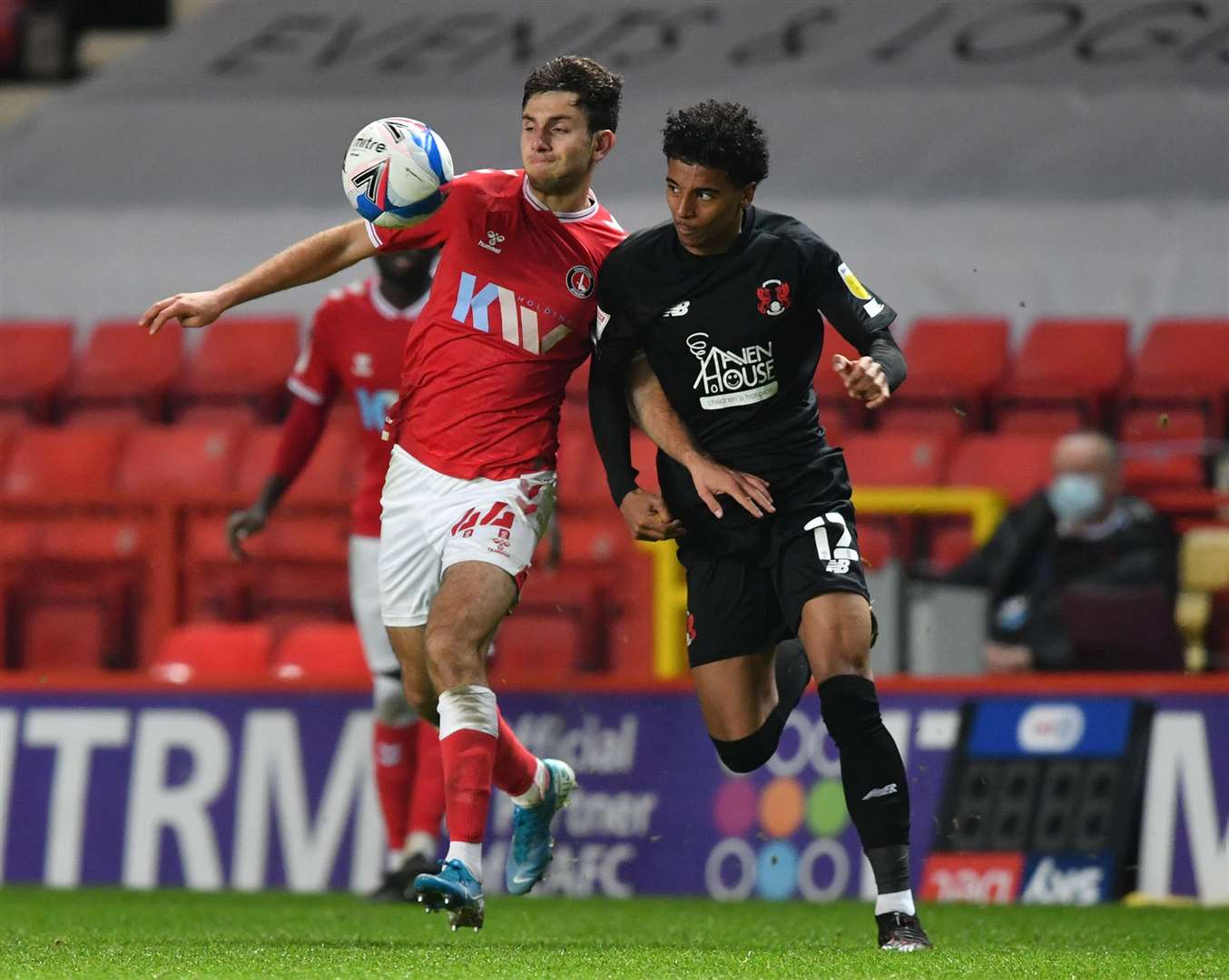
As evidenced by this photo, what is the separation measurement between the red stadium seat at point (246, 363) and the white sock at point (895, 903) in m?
8.18

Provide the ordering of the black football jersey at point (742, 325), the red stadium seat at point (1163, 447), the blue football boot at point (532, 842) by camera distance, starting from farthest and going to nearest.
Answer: the red stadium seat at point (1163, 447), the blue football boot at point (532, 842), the black football jersey at point (742, 325)

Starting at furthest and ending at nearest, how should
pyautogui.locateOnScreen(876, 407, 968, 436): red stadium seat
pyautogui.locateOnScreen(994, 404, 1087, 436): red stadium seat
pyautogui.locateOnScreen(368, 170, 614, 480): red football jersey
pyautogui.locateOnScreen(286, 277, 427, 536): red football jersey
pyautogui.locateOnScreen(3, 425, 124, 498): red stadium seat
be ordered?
pyautogui.locateOnScreen(3, 425, 124, 498): red stadium seat, pyautogui.locateOnScreen(876, 407, 968, 436): red stadium seat, pyautogui.locateOnScreen(994, 404, 1087, 436): red stadium seat, pyautogui.locateOnScreen(286, 277, 427, 536): red football jersey, pyautogui.locateOnScreen(368, 170, 614, 480): red football jersey

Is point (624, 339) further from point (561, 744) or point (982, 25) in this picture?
point (982, 25)

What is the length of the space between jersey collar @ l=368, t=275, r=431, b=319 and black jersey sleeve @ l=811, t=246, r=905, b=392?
2.65 meters

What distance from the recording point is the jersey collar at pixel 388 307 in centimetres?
822

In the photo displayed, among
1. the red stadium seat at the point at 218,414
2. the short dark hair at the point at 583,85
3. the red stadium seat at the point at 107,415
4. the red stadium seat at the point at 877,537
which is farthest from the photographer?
the red stadium seat at the point at 107,415

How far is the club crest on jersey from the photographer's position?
20.1ft

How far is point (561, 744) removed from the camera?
8883 millimetres

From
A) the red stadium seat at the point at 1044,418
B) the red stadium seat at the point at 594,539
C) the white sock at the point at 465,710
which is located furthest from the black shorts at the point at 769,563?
the red stadium seat at the point at 1044,418

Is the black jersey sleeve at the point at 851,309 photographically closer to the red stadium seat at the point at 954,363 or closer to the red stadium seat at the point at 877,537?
the red stadium seat at the point at 877,537

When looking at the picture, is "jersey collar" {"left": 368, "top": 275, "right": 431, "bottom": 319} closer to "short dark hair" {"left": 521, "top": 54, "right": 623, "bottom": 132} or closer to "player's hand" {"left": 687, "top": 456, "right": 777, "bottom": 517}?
"short dark hair" {"left": 521, "top": 54, "right": 623, "bottom": 132}

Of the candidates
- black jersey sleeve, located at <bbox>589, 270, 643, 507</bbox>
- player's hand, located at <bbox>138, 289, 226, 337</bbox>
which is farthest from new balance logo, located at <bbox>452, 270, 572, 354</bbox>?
player's hand, located at <bbox>138, 289, 226, 337</bbox>

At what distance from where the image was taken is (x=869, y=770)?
5621 millimetres

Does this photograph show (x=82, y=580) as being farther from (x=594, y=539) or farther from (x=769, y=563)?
(x=769, y=563)
